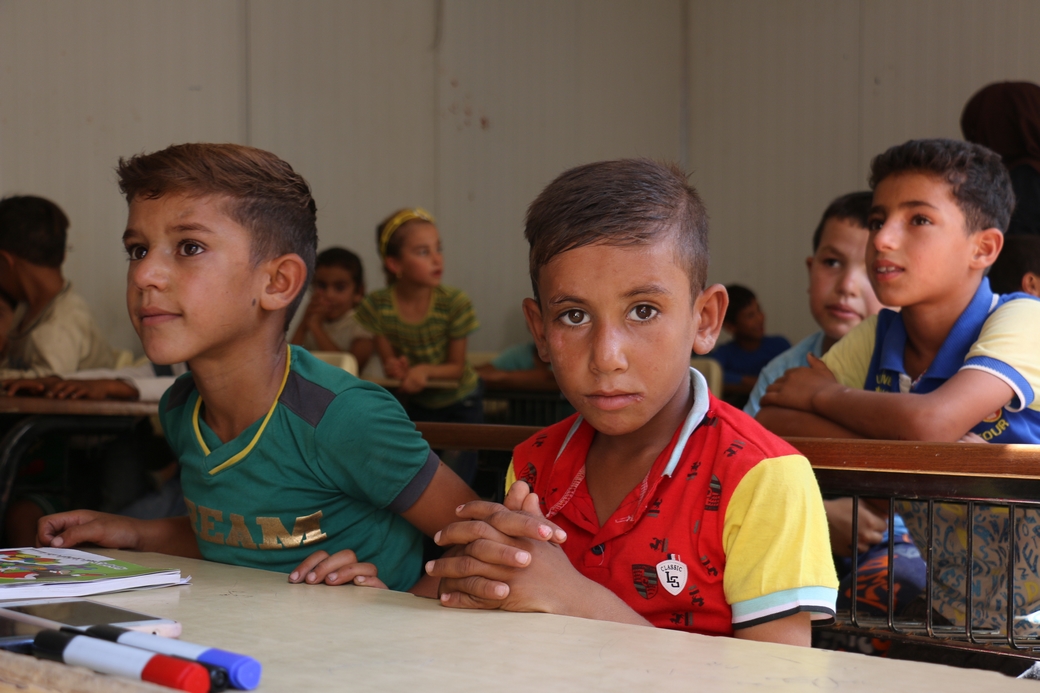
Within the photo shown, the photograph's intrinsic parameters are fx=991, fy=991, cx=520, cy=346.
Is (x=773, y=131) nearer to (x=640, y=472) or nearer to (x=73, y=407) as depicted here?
(x=73, y=407)

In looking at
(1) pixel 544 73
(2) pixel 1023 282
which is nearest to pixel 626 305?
(2) pixel 1023 282

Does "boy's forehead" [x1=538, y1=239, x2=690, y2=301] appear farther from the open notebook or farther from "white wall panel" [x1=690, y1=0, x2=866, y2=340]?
"white wall panel" [x1=690, y1=0, x2=866, y2=340]

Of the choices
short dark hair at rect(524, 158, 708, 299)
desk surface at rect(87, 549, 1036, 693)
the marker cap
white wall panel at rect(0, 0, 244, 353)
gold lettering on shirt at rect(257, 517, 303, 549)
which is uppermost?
white wall panel at rect(0, 0, 244, 353)

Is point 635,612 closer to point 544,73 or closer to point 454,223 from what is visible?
point 454,223

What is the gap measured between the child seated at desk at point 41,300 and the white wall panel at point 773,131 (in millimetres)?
5200

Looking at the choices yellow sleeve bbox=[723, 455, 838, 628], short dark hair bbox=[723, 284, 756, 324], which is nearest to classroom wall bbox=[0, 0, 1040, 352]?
short dark hair bbox=[723, 284, 756, 324]

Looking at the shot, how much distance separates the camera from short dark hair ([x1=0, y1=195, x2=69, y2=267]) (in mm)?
4391

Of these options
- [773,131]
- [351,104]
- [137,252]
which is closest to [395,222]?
[351,104]

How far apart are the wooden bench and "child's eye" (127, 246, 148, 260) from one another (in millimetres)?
1123

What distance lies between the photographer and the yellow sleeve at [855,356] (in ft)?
7.57

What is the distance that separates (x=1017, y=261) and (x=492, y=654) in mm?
2429

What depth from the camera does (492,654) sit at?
827 mm

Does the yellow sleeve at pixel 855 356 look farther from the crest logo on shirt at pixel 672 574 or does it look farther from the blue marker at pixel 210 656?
the blue marker at pixel 210 656

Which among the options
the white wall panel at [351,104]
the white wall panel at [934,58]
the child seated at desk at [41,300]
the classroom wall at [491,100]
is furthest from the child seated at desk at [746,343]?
the child seated at desk at [41,300]
